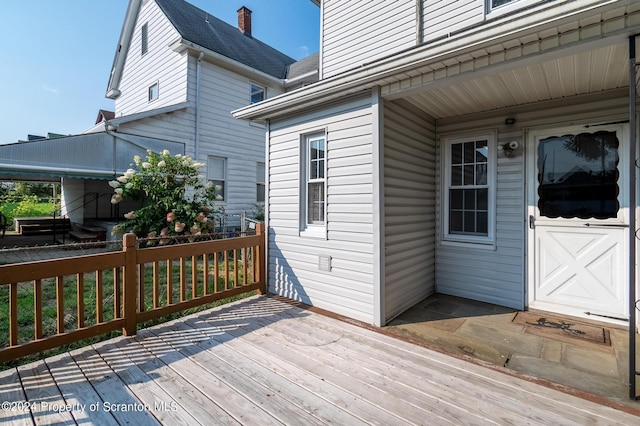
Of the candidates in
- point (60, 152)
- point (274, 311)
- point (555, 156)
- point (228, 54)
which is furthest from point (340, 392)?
point (228, 54)

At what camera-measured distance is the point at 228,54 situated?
29.8ft

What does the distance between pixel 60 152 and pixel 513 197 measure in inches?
345

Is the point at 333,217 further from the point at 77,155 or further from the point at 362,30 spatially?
the point at 77,155

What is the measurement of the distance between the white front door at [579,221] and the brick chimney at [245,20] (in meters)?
12.0

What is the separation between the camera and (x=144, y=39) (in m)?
9.90

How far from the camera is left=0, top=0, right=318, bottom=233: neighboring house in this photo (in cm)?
716

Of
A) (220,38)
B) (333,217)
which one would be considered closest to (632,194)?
(333,217)

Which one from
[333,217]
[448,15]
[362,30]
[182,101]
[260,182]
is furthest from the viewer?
[260,182]

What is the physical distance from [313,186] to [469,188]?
Answer: 7.42 ft

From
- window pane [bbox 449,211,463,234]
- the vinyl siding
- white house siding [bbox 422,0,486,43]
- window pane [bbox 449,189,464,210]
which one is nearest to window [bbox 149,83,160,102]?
the vinyl siding

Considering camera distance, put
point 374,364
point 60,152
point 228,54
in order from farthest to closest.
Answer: point 228,54, point 60,152, point 374,364

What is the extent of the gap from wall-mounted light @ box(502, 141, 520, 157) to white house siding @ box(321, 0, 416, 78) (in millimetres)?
2174

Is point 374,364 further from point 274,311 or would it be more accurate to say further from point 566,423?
point 274,311

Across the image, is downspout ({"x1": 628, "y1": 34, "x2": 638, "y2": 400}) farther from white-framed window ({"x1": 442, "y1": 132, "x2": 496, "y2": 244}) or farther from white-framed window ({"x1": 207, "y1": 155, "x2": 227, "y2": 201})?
white-framed window ({"x1": 207, "y1": 155, "x2": 227, "y2": 201})
